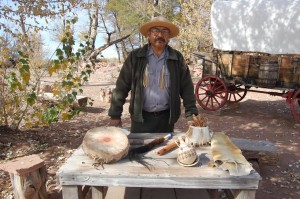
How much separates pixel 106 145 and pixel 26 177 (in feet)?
4.20

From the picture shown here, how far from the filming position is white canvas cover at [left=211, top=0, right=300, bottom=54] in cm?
644

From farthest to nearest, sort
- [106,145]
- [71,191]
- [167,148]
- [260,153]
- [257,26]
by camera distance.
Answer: [257,26], [260,153], [167,148], [106,145], [71,191]

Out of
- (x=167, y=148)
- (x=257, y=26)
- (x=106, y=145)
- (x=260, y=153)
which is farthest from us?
(x=257, y=26)

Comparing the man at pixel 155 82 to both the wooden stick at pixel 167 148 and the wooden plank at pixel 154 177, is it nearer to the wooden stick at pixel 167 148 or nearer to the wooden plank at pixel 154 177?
the wooden stick at pixel 167 148

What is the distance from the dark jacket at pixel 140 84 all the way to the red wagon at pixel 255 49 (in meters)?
4.13

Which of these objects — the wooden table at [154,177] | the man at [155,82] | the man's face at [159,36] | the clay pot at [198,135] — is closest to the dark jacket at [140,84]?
the man at [155,82]

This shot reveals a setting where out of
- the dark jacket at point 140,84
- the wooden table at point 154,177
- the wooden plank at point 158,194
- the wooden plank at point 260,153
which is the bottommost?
the wooden plank at point 158,194

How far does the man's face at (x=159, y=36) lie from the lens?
2.78 metres

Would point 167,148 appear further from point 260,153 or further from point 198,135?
point 260,153

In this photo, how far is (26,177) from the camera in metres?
2.85

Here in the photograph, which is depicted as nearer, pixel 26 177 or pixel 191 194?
pixel 26 177

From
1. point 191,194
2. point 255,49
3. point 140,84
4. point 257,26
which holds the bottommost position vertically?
point 191,194

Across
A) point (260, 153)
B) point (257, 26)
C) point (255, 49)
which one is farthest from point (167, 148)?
point (257, 26)

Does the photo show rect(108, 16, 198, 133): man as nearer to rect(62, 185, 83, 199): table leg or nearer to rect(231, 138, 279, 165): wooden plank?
rect(62, 185, 83, 199): table leg
